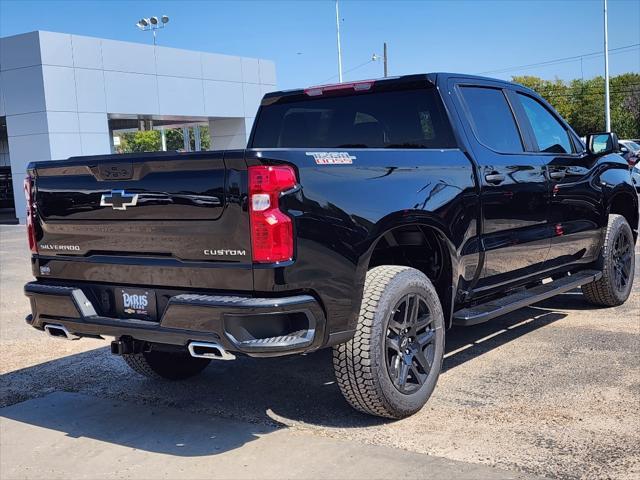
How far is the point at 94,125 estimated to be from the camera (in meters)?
23.6

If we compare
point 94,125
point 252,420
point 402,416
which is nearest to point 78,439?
point 252,420

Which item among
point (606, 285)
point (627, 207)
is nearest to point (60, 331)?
point (606, 285)

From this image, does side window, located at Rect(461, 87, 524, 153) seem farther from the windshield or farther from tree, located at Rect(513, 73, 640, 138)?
tree, located at Rect(513, 73, 640, 138)

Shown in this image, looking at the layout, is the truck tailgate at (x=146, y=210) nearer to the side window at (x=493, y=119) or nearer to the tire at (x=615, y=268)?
the side window at (x=493, y=119)

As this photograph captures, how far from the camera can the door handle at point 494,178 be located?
4.85m

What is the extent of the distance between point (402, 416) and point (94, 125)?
70.5 ft

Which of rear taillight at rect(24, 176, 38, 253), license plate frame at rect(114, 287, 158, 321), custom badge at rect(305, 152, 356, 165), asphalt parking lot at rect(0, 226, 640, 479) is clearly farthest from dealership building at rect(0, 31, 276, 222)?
custom badge at rect(305, 152, 356, 165)

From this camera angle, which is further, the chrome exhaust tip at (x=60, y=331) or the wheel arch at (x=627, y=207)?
the wheel arch at (x=627, y=207)

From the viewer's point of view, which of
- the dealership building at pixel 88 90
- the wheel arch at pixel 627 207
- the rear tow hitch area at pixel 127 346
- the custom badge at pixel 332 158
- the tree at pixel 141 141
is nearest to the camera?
the custom badge at pixel 332 158

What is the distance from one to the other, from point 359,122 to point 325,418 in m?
2.16

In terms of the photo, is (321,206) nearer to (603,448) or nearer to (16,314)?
(603,448)

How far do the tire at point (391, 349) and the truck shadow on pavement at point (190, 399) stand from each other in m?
0.27

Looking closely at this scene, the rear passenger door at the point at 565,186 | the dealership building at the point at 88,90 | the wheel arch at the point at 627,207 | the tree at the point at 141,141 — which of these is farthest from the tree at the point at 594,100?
the rear passenger door at the point at 565,186

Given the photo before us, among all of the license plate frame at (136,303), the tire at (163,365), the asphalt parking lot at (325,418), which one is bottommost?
the asphalt parking lot at (325,418)
